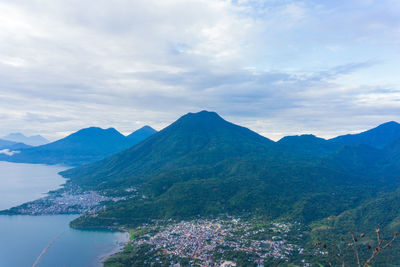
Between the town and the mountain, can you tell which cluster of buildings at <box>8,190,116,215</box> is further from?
the town

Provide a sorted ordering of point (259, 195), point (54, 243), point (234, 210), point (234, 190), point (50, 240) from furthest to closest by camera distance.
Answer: point (234, 190)
point (259, 195)
point (234, 210)
point (50, 240)
point (54, 243)

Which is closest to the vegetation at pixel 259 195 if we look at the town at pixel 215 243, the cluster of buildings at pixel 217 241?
the town at pixel 215 243

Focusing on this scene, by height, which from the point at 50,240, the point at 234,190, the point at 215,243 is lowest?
the point at 215,243

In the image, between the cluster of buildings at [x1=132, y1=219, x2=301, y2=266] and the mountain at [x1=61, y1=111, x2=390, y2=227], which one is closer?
the cluster of buildings at [x1=132, y1=219, x2=301, y2=266]

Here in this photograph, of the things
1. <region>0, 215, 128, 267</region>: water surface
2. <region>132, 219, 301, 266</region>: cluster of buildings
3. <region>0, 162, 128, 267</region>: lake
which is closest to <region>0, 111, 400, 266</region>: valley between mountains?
<region>132, 219, 301, 266</region>: cluster of buildings

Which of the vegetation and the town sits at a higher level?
Result: the vegetation

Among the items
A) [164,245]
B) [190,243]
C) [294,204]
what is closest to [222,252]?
[190,243]

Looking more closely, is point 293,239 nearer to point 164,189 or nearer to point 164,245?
point 164,245

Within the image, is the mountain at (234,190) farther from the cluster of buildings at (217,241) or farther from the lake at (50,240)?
the cluster of buildings at (217,241)

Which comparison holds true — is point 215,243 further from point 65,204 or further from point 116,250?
point 65,204

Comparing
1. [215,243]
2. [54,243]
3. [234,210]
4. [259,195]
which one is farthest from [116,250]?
[259,195]

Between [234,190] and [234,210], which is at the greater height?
[234,190]
